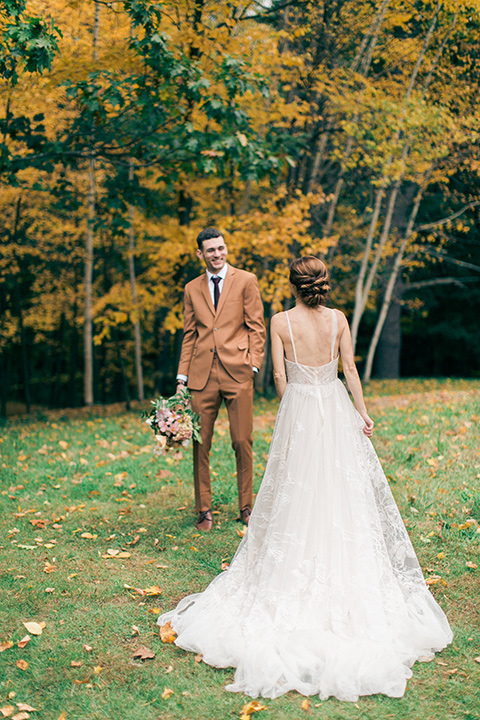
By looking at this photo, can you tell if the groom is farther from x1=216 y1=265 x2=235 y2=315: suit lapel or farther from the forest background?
the forest background

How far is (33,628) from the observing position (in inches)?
129

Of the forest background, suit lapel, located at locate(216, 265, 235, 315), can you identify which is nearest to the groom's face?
suit lapel, located at locate(216, 265, 235, 315)

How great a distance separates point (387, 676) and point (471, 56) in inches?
447

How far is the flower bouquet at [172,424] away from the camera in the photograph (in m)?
4.16

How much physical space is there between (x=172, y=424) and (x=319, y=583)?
1584 millimetres

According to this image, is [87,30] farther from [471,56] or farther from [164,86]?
[471,56]

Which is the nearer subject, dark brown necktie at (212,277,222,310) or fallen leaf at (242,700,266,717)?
fallen leaf at (242,700,266,717)

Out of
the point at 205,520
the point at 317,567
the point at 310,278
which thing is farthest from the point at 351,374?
the point at 205,520

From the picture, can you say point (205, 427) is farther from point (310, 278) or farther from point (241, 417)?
point (310, 278)

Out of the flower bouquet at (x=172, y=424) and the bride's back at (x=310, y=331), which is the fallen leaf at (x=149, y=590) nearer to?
the flower bouquet at (x=172, y=424)

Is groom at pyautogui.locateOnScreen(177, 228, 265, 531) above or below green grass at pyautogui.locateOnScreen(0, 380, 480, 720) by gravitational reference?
above

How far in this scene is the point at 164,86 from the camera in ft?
24.3

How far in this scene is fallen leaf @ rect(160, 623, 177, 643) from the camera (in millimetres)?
3109

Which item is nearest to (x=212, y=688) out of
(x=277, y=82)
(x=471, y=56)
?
(x=277, y=82)
